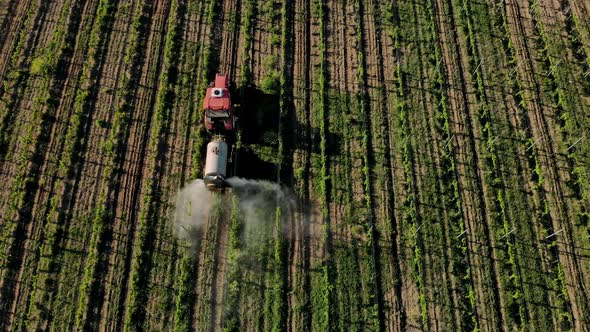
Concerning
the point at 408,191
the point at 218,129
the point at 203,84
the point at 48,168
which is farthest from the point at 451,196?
the point at 48,168

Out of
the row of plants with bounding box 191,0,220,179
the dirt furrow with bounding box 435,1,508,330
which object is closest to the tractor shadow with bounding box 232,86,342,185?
the row of plants with bounding box 191,0,220,179

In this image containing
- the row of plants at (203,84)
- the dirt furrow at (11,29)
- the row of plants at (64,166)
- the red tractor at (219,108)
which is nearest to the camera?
the row of plants at (64,166)

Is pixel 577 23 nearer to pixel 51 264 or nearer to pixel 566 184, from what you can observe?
pixel 566 184

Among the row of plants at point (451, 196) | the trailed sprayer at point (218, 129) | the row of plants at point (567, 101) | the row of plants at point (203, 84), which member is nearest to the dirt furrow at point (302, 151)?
Answer: the trailed sprayer at point (218, 129)

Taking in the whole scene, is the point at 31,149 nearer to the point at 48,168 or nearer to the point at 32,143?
the point at 32,143

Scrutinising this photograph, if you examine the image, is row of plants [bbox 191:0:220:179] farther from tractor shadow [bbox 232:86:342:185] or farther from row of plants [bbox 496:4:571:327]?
row of plants [bbox 496:4:571:327]

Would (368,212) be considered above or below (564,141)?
below

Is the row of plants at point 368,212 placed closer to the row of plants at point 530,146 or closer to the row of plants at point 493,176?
the row of plants at point 493,176
